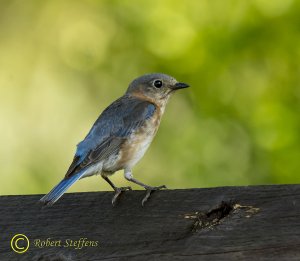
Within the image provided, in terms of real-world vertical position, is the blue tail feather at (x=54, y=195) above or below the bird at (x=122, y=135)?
below

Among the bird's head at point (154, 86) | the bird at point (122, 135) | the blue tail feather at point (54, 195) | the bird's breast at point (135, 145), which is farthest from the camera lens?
the bird's head at point (154, 86)

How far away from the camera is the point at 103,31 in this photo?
328 inches

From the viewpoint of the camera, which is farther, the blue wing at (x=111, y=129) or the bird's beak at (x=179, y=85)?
the bird's beak at (x=179, y=85)

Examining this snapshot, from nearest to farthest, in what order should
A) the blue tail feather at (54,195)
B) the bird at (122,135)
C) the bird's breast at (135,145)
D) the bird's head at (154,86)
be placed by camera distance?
the blue tail feather at (54,195) → the bird at (122,135) → the bird's breast at (135,145) → the bird's head at (154,86)

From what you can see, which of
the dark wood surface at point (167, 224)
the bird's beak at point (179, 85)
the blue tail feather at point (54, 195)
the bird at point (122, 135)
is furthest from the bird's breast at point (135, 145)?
the dark wood surface at point (167, 224)

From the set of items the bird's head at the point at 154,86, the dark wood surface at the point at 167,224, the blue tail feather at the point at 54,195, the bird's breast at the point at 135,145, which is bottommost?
the dark wood surface at the point at 167,224

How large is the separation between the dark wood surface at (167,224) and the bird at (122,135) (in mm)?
810

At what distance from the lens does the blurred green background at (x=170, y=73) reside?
21.1 ft

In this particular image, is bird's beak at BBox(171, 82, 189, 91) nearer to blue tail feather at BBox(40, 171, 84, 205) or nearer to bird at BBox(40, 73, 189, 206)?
bird at BBox(40, 73, 189, 206)

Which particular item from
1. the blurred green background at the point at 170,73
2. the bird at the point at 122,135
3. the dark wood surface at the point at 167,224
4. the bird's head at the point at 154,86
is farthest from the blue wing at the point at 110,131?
the dark wood surface at the point at 167,224

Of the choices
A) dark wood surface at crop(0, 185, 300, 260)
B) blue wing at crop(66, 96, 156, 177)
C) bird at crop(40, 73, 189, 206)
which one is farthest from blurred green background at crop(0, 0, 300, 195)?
dark wood surface at crop(0, 185, 300, 260)

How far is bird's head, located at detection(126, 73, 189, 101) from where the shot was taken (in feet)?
22.4

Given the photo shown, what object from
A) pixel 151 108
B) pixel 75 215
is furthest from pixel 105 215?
pixel 151 108

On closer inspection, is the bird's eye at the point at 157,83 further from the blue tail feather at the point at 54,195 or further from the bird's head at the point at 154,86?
the blue tail feather at the point at 54,195
